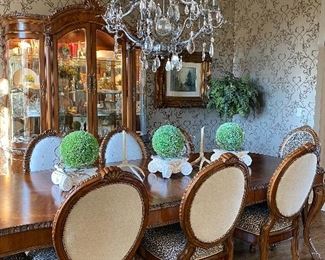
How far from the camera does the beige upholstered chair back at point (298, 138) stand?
3.27 meters

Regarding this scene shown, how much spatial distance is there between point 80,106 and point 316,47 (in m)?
2.71

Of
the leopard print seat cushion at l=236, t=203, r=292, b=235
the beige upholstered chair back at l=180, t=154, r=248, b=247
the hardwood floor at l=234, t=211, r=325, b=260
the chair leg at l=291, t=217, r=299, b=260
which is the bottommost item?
the hardwood floor at l=234, t=211, r=325, b=260

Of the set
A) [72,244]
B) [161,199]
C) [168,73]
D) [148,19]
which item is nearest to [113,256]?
[72,244]

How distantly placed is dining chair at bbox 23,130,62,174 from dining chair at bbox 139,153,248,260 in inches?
41.5

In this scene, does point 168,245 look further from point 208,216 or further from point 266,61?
point 266,61

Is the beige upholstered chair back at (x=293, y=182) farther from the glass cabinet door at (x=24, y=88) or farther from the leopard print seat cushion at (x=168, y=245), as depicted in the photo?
the glass cabinet door at (x=24, y=88)

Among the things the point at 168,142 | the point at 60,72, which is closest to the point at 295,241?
the point at 168,142

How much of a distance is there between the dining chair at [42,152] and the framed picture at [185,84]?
2.12m

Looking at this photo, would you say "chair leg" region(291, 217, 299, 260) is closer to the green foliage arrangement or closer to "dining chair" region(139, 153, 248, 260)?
"dining chair" region(139, 153, 248, 260)

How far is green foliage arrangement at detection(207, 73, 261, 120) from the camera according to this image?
4.74 metres

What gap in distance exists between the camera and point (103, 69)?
3943mm

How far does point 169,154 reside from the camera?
8.64 feet

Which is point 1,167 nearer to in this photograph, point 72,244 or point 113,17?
point 113,17

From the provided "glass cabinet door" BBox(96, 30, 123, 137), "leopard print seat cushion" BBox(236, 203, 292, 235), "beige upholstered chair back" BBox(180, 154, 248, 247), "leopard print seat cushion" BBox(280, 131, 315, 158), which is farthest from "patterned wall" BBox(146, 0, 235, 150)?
"beige upholstered chair back" BBox(180, 154, 248, 247)
